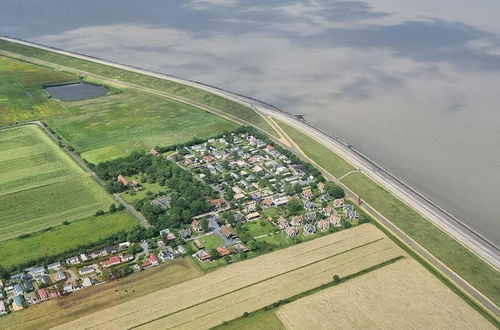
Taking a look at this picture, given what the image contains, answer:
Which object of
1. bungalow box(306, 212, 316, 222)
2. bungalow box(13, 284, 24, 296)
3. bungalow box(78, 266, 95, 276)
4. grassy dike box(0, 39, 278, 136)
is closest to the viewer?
bungalow box(13, 284, 24, 296)

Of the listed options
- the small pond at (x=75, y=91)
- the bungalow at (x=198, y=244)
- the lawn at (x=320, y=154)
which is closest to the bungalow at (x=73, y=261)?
the bungalow at (x=198, y=244)

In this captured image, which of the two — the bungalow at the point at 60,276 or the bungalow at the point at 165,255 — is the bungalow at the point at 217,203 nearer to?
the bungalow at the point at 165,255

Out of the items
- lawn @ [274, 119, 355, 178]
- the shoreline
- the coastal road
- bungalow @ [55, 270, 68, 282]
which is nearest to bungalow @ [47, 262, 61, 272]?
bungalow @ [55, 270, 68, 282]

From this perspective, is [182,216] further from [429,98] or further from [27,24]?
[27,24]

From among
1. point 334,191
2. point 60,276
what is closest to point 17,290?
point 60,276

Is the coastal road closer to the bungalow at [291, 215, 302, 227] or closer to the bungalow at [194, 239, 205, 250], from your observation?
the bungalow at [291, 215, 302, 227]
